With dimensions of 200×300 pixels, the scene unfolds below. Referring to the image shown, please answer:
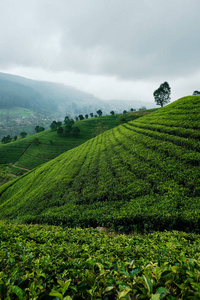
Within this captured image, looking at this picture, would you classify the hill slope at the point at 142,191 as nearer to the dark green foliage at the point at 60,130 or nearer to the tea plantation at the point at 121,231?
the tea plantation at the point at 121,231

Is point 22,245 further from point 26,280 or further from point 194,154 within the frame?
point 194,154

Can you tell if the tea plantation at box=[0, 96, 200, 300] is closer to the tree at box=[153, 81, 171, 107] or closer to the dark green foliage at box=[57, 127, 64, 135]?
the tree at box=[153, 81, 171, 107]

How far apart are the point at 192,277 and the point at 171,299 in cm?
62

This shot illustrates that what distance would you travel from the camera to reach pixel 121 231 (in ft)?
21.4

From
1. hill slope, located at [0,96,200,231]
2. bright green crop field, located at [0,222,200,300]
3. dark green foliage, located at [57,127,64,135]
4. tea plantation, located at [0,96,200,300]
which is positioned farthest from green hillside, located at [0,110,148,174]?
bright green crop field, located at [0,222,200,300]

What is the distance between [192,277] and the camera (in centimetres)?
200

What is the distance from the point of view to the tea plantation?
6.55ft

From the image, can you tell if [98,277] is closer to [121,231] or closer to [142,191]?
[121,231]

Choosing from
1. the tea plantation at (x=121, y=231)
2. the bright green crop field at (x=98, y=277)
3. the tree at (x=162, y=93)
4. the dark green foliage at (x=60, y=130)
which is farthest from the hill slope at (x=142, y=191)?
the dark green foliage at (x=60, y=130)

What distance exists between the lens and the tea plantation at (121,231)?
1997 millimetres

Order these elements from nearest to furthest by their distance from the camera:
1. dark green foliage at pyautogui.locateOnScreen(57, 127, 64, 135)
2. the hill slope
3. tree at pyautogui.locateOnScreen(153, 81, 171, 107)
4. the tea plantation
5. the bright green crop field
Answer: the bright green crop field → the tea plantation → the hill slope → tree at pyautogui.locateOnScreen(153, 81, 171, 107) → dark green foliage at pyautogui.locateOnScreen(57, 127, 64, 135)

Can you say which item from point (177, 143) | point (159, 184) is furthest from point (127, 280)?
point (177, 143)

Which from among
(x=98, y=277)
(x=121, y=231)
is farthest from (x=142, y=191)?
(x=98, y=277)

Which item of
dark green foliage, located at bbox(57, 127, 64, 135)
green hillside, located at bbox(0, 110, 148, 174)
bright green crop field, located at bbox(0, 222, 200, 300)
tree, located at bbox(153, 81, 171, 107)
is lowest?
green hillside, located at bbox(0, 110, 148, 174)
